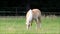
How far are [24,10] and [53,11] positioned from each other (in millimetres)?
3045

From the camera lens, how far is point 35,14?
49.8 ft

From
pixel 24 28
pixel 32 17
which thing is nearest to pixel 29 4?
pixel 32 17

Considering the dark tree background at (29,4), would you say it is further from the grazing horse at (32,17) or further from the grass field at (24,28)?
the grazing horse at (32,17)

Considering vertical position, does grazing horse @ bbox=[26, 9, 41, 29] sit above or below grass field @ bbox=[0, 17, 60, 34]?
above

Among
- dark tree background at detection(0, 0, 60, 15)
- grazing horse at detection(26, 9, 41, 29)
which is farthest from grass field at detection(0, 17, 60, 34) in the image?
A: dark tree background at detection(0, 0, 60, 15)

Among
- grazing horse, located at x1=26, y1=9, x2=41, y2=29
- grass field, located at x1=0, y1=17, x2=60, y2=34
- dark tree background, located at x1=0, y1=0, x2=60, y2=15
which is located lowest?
grass field, located at x1=0, y1=17, x2=60, y2=34

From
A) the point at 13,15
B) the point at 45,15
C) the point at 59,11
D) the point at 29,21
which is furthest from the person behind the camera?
the point at 59,11

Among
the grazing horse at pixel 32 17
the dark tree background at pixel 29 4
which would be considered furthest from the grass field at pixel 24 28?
the dark tree background at pixel 29 4

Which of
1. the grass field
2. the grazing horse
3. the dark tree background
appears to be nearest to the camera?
the grass field

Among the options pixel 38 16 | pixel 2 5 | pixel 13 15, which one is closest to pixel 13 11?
pixel 13 15

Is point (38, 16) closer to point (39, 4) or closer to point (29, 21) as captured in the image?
point (29, 21)

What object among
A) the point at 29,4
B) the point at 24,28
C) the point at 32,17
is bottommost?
the point at 24,28

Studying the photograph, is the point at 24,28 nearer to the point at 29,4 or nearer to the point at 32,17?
the point at 32,17

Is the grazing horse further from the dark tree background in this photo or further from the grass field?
the dark tree background
